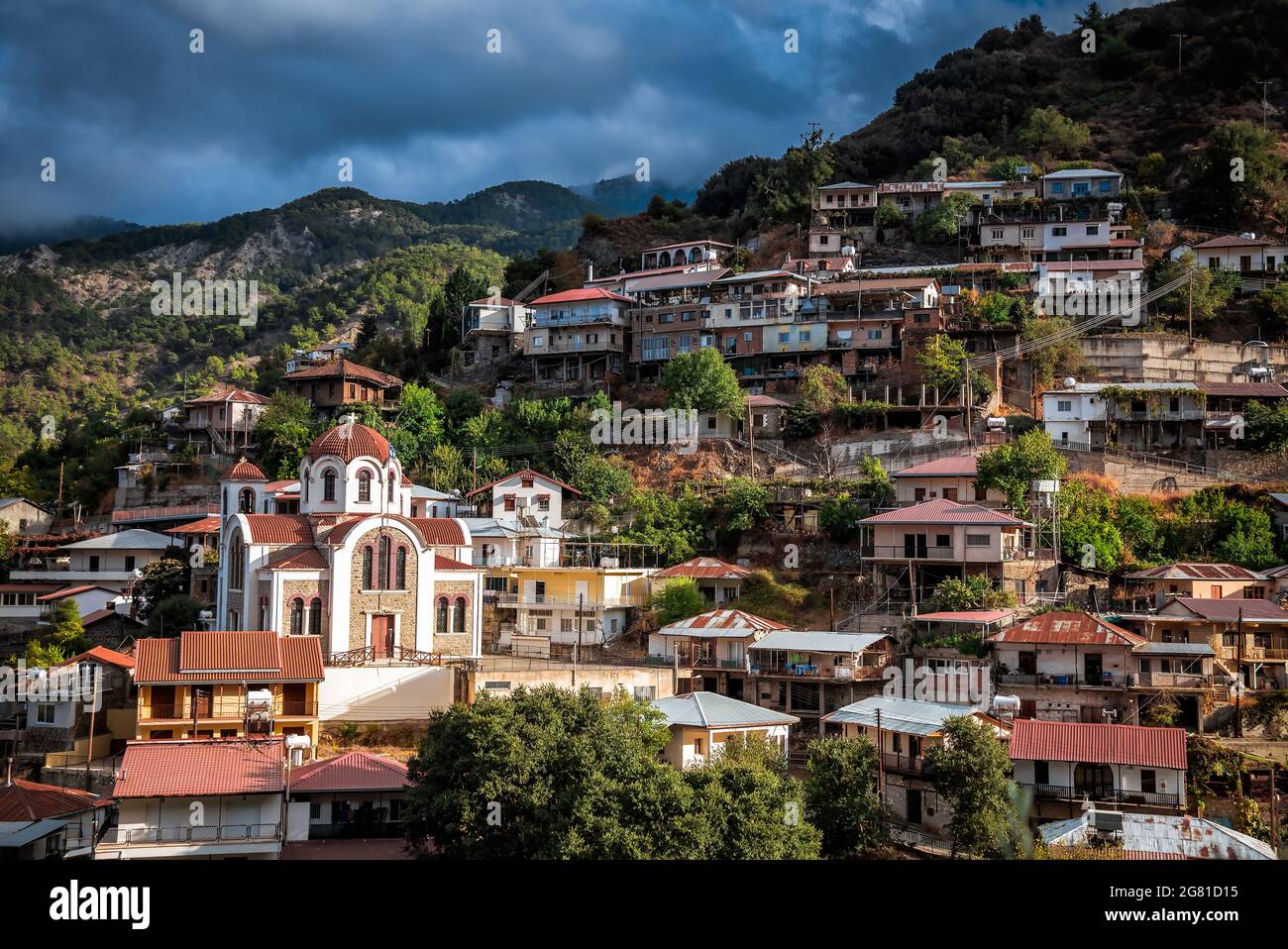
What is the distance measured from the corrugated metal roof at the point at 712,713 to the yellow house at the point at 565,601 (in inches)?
384

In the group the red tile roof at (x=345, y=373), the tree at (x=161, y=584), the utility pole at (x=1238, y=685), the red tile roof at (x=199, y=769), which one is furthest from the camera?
the red tile roof at (x=345, y=373)

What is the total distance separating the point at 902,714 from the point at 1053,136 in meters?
60.7

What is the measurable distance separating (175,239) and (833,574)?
12887 cm

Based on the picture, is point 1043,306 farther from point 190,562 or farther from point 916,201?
point 190,562

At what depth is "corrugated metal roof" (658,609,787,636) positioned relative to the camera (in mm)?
43531

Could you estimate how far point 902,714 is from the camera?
36.2m

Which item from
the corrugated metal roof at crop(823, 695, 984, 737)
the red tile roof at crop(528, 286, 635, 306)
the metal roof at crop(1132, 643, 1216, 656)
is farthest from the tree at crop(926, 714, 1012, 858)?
the red tile roof at crop(528, 286, 635, 306)

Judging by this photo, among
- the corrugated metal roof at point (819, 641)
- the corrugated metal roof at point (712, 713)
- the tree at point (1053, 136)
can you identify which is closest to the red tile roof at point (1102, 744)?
the corrugated metal roof at point (712, 713)

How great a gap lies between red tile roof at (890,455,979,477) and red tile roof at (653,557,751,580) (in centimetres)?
700

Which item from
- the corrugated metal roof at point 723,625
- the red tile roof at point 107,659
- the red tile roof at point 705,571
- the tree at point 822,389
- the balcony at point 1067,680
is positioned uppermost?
the tree at point 822,389

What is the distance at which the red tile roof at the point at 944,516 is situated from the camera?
144ft

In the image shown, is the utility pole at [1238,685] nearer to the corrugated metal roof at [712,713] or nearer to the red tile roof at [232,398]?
the corrugated metal roof at [712,713]

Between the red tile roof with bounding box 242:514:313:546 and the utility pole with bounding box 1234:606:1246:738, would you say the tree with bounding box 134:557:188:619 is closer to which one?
the red tile roof with bounding box 242:514:313:546

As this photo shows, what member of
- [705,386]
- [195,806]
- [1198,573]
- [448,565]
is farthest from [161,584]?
[1198,573]
